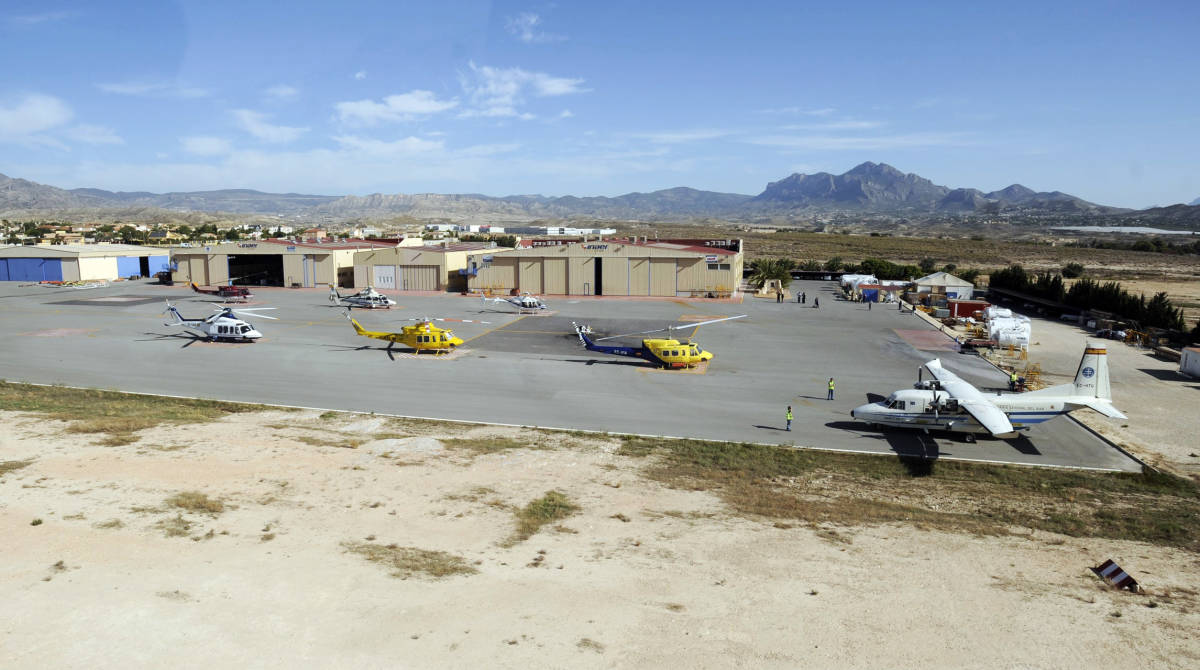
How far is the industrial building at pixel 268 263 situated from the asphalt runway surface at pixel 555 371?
68.7 feet

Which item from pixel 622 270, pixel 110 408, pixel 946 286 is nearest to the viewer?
pixel 110 408

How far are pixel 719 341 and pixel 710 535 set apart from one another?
2928 centimetres

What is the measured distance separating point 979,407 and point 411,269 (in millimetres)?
64267

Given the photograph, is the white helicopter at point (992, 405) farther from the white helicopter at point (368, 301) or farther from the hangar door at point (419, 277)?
the hangar door at point (419, 277)

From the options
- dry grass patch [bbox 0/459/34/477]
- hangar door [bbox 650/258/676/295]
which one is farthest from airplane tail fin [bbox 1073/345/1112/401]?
hangar door [bbox 650/258/676/295]

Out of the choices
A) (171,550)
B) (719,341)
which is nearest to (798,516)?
(171,550)

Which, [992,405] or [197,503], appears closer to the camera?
[197,503]

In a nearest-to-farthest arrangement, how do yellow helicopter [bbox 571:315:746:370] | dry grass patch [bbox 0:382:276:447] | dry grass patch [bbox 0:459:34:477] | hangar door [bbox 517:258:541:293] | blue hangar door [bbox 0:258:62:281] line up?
dry grass patch [bbox 0:459:34:477], dry grass patch [bbox 0:382:276:447], yellow helicopter [bbox 571:315:746:370], hangar door [bbox 517:258:541:293], blue hangar door [bbox 0:258:62:281]

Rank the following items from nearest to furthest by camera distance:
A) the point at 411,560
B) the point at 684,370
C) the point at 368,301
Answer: the point at 411,560, the point at 684,370, the point at 368,301

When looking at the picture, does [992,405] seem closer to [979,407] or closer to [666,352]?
[979,407]

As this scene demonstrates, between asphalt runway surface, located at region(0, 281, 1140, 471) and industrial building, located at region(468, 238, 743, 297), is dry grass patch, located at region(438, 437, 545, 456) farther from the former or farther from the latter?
industrial building, located at region(468, 238, 743, 297)

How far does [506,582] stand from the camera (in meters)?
14.1

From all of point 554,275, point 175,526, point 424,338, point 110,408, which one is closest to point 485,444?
point 175,526

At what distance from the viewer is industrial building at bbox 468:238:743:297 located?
70.9 meters
